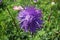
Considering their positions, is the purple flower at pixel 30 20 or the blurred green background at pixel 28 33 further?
the blurred green background at pixel 28 33

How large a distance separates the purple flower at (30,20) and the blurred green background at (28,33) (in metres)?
0.33

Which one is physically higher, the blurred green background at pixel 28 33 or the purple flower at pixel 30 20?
the purple flower at pixel 30 20

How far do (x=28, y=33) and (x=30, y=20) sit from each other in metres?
0.69

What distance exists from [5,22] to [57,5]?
76cm

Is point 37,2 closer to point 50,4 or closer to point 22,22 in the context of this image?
point 50,4

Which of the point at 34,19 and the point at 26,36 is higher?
the point at 34,19

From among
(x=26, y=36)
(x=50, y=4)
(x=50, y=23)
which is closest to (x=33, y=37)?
(x=26, y=36)

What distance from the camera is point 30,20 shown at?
1.65 metres

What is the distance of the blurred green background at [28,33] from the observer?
88.8 inches

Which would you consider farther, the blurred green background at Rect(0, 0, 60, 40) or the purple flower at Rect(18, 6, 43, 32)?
the blurred green background at Rect(0, 0, 60, 40)

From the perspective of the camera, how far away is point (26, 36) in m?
2.41

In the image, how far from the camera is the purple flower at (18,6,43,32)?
1637 mm

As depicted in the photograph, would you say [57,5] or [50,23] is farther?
[57,5]

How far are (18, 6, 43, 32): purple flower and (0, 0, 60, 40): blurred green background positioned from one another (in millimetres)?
326
